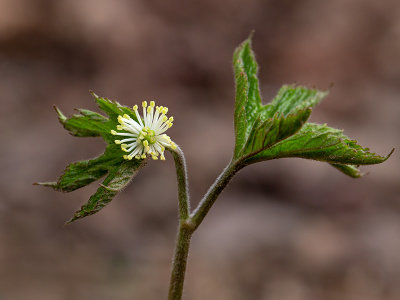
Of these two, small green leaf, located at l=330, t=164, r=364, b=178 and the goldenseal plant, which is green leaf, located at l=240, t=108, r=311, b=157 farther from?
small green leaf, located at l=330, t=164, r=364, b=178

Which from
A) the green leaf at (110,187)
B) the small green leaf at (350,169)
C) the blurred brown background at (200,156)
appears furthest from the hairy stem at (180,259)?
the blurred brown background at (200,156)

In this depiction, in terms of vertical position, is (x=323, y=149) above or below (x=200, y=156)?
above

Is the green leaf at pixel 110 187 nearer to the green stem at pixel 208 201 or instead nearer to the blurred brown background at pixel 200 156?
the green stem at pixel 208 201

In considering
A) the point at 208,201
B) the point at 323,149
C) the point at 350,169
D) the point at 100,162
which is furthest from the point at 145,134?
the point at 350,169

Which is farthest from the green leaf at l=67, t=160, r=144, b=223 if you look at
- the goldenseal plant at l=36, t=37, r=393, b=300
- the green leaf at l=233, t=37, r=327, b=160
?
the green leaf at l=233, t=37, r=327, b=160

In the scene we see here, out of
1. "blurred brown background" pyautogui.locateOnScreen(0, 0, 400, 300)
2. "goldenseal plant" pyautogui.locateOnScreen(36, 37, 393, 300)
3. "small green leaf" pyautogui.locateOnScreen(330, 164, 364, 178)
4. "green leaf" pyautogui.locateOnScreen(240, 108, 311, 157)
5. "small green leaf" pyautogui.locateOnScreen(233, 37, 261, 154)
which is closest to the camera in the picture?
"green leaf" pyautogui.locateOnScreen(240, 108, 311, 157)

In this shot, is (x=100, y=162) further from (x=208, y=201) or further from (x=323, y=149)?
(x=323, y=149)
